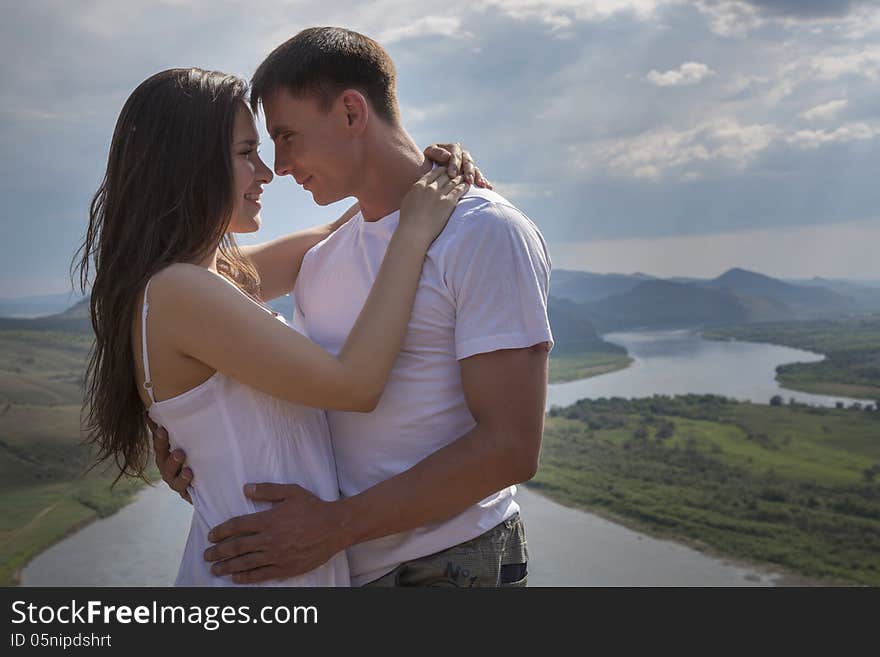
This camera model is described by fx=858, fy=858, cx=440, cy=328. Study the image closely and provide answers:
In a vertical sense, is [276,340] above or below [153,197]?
below

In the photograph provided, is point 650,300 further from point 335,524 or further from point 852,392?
point 335,524

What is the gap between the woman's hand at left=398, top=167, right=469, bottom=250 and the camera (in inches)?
62.6

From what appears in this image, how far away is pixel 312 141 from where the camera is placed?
5.85 ft

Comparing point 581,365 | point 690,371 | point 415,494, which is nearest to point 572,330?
point 581,365

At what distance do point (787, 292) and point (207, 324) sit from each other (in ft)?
64.6

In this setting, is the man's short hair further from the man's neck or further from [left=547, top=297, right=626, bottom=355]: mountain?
Result: [left=547, top=297, right=626, bottom=355]: mountain

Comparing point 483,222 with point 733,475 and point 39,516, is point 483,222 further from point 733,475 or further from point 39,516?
point 733,475

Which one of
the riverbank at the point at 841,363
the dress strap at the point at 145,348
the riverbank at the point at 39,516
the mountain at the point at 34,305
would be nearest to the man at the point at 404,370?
the dress strap at the point at 145,348

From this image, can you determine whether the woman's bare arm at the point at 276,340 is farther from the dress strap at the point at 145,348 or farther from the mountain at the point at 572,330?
the mountain at the point at 572,330

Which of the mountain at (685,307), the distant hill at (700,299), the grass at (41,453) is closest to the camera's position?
the grass at (41,453)

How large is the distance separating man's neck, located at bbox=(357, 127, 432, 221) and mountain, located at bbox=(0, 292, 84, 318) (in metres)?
11.5

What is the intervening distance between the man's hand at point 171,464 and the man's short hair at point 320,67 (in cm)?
68

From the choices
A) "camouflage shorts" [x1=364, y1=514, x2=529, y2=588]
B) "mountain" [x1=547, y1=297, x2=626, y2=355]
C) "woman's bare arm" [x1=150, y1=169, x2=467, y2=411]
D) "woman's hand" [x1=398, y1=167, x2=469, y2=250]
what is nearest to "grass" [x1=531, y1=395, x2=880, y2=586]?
"mountain" [x1=547, y1=297, x2=626, y2=355]

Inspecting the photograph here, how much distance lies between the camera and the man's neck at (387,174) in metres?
1.79
